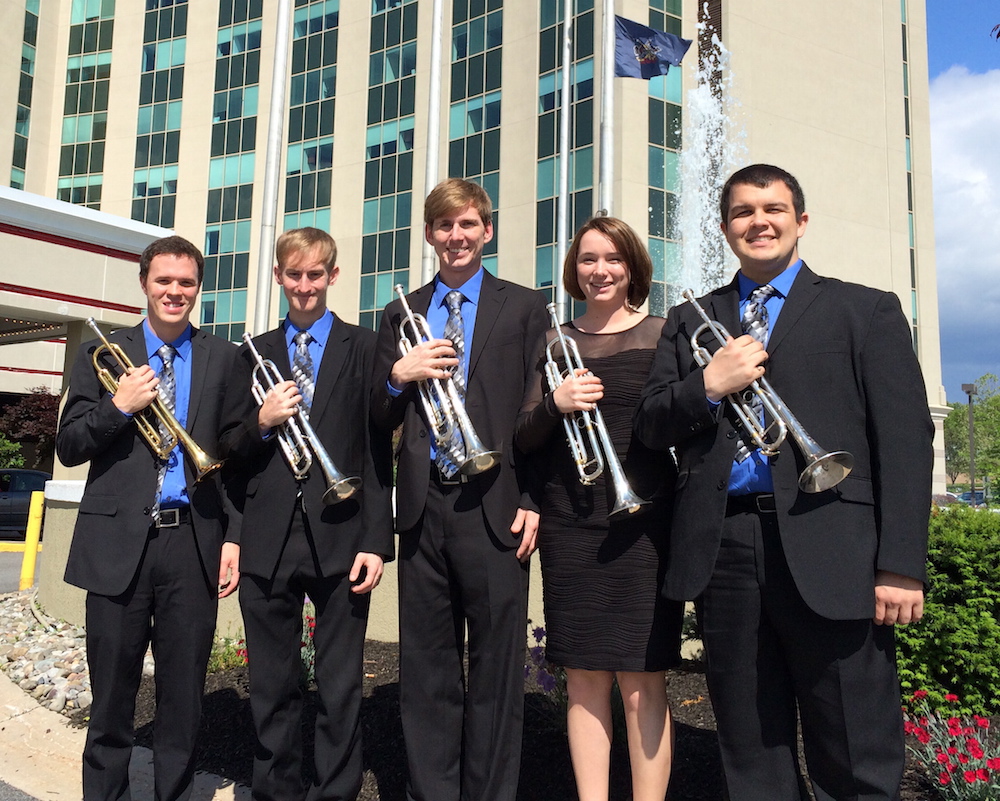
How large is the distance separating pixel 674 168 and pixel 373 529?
94.8ft

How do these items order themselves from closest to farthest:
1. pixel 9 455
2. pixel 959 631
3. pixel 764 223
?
pixel 764 223 < pixel 959 631 < pixel 9 455

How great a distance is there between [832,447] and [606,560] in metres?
1.00

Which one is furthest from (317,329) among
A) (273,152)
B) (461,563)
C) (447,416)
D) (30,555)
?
(273,152)

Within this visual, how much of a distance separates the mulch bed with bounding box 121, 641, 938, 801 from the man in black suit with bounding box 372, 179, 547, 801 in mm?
737

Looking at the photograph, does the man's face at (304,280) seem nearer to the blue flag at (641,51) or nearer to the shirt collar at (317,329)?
the shirt collar at (317,329)

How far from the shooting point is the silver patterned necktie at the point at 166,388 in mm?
3554

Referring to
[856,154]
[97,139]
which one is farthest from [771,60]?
[97,139]

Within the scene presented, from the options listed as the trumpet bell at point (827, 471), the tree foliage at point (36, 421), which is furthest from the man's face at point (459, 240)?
the tree foliage at point (36, 421)

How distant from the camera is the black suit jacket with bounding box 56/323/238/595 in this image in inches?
134

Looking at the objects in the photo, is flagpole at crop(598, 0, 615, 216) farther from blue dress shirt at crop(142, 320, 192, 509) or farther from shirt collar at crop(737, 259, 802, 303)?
shirt collar at crop(737, 259, 802, 303)

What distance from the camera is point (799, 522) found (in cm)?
260

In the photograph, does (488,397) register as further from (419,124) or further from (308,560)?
(419,124)

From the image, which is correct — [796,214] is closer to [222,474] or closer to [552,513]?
[552,513]

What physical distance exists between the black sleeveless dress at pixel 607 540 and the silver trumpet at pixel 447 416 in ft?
0.77
